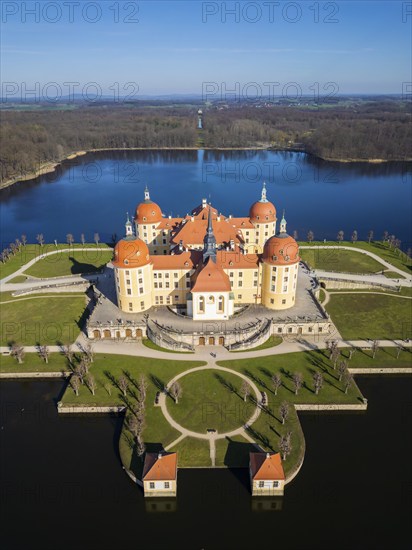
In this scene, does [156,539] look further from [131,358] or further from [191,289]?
[191,289]

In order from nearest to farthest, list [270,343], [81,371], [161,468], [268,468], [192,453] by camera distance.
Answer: [161,468] < [268,468] < [192,453] < [81,371] < [270,343]

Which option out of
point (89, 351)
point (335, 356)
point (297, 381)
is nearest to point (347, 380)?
point (335, 356)

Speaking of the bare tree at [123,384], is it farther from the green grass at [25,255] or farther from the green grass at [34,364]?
the green grass at [25,255]

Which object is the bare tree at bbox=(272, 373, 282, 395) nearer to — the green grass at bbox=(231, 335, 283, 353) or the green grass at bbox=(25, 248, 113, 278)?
the green grass at bbox=(231, 335, 283, 353)

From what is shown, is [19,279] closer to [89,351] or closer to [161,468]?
[89,351]

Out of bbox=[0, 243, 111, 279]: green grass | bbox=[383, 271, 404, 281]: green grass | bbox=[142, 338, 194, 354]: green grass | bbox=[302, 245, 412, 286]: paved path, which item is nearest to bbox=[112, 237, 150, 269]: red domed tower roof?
bbox=[142, 338, 194, 354]: green grass

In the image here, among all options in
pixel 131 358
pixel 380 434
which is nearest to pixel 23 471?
pixel 131 358

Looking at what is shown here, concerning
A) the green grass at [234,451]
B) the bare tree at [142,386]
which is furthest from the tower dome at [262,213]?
the green grass at [234,451]
